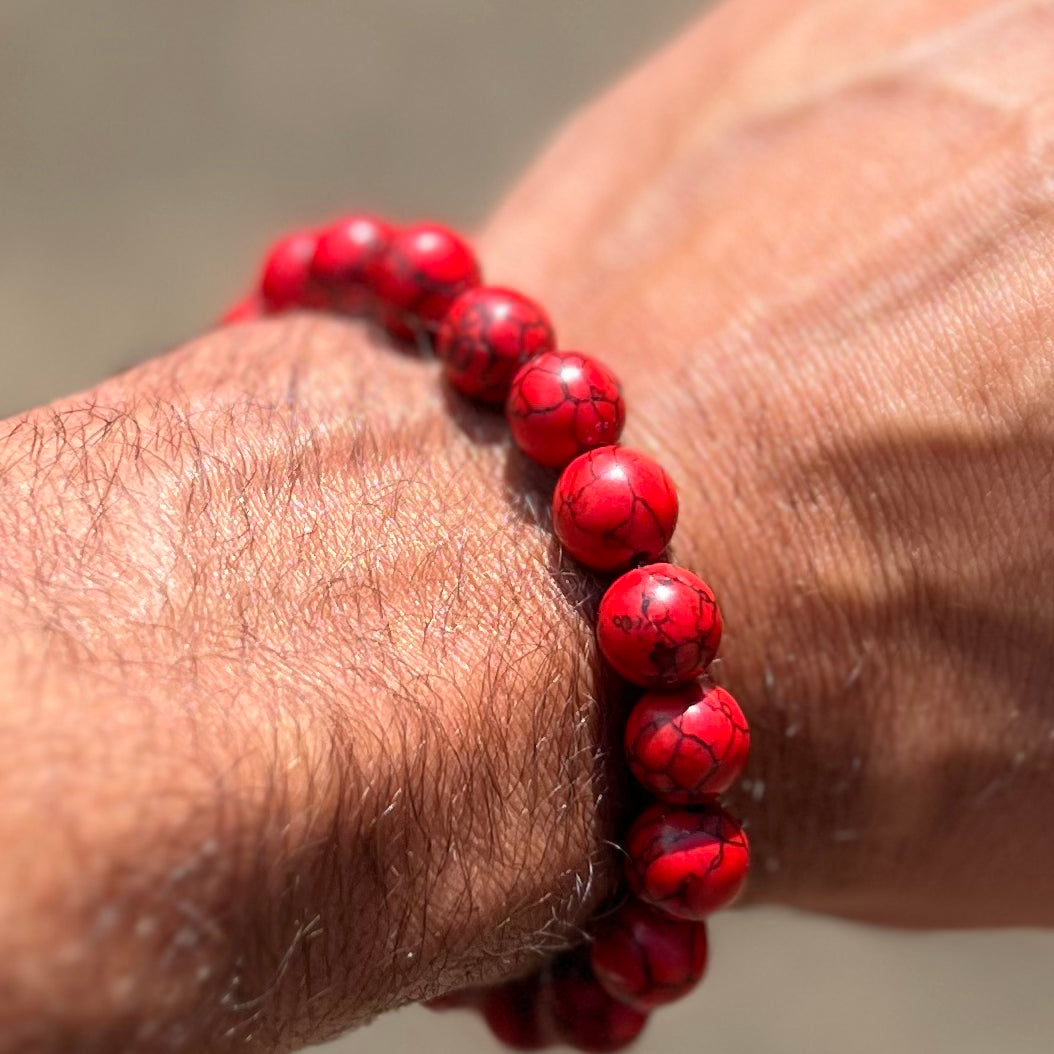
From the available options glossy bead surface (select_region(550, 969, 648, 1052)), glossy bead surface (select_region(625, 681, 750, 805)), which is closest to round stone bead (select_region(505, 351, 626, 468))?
glossy bead surface (select_region(625, 681, 750, 805))

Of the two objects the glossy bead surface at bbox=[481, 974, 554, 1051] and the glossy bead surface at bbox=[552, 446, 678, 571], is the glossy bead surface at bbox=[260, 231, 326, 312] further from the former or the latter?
the glossy bead surface at bbox=[481, 974, 554, 1051]

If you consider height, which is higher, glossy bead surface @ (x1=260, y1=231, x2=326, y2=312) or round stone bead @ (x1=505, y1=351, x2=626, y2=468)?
glossy bead surface @ (x1=260, y1=231, x2=326, y2=312)

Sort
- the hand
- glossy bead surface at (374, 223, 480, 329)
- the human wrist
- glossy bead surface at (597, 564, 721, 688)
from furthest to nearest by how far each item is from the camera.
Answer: glossy bead surface at (374, 223, 480, 329)
the hand
glossy bead surface at (597, 564, 721, 688)
the human wrist

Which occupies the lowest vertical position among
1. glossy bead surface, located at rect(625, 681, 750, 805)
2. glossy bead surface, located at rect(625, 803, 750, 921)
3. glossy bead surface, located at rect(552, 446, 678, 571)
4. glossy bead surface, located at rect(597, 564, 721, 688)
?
glossy bead surface, located at rect(625, 803, 750, 921)

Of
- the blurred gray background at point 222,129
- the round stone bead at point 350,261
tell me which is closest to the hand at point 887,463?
the round stone bead at point 350,261

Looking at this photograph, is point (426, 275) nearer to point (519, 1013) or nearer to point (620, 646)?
point (620, 646)

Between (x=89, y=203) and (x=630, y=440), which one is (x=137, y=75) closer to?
(x=89, y=203)

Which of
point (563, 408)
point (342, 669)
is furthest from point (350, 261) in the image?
point (342, 669)

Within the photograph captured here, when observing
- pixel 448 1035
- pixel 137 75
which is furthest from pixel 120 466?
pixel 137 75
